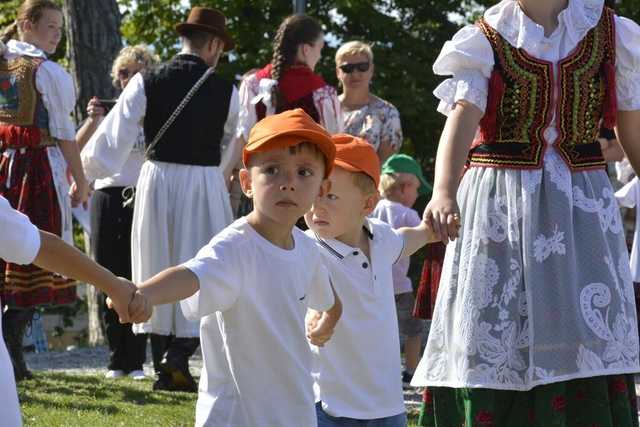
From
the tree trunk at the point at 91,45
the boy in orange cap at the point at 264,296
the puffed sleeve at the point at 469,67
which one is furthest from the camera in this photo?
the tree trunk at the point at 91,45

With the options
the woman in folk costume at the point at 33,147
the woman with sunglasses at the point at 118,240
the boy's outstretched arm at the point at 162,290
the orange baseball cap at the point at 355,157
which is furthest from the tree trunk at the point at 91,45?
the boy's outstretched arm at the point at 162,290

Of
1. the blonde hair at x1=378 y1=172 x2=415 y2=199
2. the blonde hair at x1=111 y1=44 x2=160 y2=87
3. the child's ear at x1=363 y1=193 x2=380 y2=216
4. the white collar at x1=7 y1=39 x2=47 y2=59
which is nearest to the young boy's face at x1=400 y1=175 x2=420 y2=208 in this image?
the blonde hair at x1=378 y1=172 x2=415 y2=199

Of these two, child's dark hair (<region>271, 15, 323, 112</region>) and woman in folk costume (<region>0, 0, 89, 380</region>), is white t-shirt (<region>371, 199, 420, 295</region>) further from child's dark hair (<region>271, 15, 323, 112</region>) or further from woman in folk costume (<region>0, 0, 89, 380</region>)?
woman in folk costume (<region>0, 0, 89, 380</region>)

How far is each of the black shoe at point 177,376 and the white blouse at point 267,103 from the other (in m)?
1.26

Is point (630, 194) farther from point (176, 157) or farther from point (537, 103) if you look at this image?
point (537, 103)

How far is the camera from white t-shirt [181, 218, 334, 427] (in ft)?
12.4

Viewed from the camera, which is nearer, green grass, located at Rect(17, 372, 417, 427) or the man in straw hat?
green grass, located at Rect(17, 372, 417, 427)

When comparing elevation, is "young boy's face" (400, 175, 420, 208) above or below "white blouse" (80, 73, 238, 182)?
below

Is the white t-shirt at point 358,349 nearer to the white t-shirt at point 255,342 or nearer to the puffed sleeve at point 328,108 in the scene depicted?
the white t-shirt at point 255,342

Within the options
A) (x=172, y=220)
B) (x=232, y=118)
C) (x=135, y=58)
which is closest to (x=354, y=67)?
(x=232, y=118)

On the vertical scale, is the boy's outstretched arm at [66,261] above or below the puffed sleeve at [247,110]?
below

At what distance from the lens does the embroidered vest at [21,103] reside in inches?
292

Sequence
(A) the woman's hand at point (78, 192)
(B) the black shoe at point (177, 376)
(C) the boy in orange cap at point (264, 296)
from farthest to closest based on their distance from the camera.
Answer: (A) the woman's hand at point (78, 192) < (B) the black shoe at point (177, 376) < (C) the boy in orange cap at point (264, 296)

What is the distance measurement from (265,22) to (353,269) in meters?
15.9
